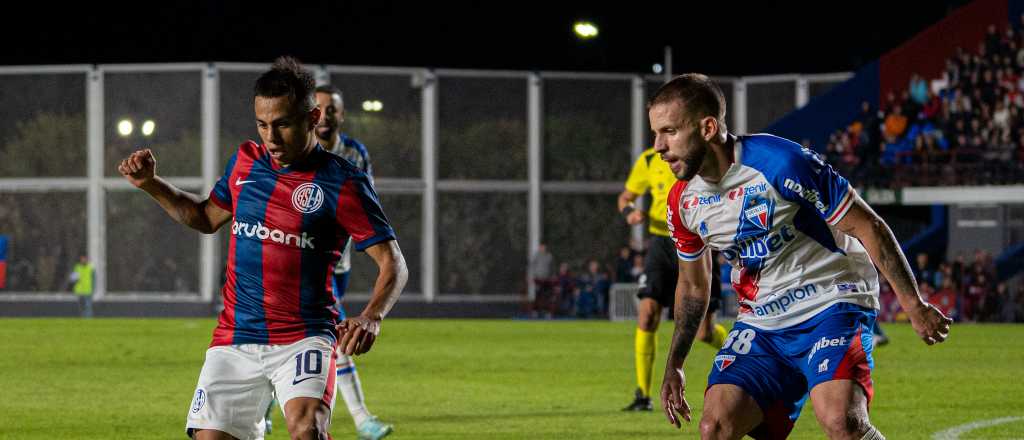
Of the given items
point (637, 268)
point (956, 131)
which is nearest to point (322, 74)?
point (637, 268)

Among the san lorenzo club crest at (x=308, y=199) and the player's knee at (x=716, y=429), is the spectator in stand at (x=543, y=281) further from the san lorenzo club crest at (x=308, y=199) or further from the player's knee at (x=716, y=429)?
the player's knee at (x=716, y=429)

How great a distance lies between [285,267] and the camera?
586 cm

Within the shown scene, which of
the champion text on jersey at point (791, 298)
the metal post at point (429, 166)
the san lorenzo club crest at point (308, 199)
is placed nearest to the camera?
the champion text on jersey at point (791, 298)

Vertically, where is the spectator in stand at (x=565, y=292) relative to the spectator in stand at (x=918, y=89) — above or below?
below

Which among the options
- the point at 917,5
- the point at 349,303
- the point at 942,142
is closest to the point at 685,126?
the point at 942,142

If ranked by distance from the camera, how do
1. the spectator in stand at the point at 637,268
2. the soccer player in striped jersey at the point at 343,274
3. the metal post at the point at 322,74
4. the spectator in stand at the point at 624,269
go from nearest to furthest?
the soccer player in striped jersey at the point at 343,274
the spectator in stand at the point at 637,268
the spectator in stand at the point at 624,269
the metal post at the point at 322,74

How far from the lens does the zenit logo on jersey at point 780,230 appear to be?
18.1ft

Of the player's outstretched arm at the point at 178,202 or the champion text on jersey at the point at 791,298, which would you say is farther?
the player's outstretched arm at the point at 178,202

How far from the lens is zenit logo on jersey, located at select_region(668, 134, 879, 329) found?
553cm

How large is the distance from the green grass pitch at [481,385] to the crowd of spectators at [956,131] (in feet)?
23.4

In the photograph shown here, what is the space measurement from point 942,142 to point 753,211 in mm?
26946

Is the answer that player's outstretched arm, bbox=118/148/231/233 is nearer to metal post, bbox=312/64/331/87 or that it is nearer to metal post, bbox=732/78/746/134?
metal post, bbox=312/64/331/87

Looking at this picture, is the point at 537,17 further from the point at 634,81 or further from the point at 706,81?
the point at 706,81

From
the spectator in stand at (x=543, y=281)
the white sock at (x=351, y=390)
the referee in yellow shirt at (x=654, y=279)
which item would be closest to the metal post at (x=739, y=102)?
the spectator in stand at (x=543, y=281)
